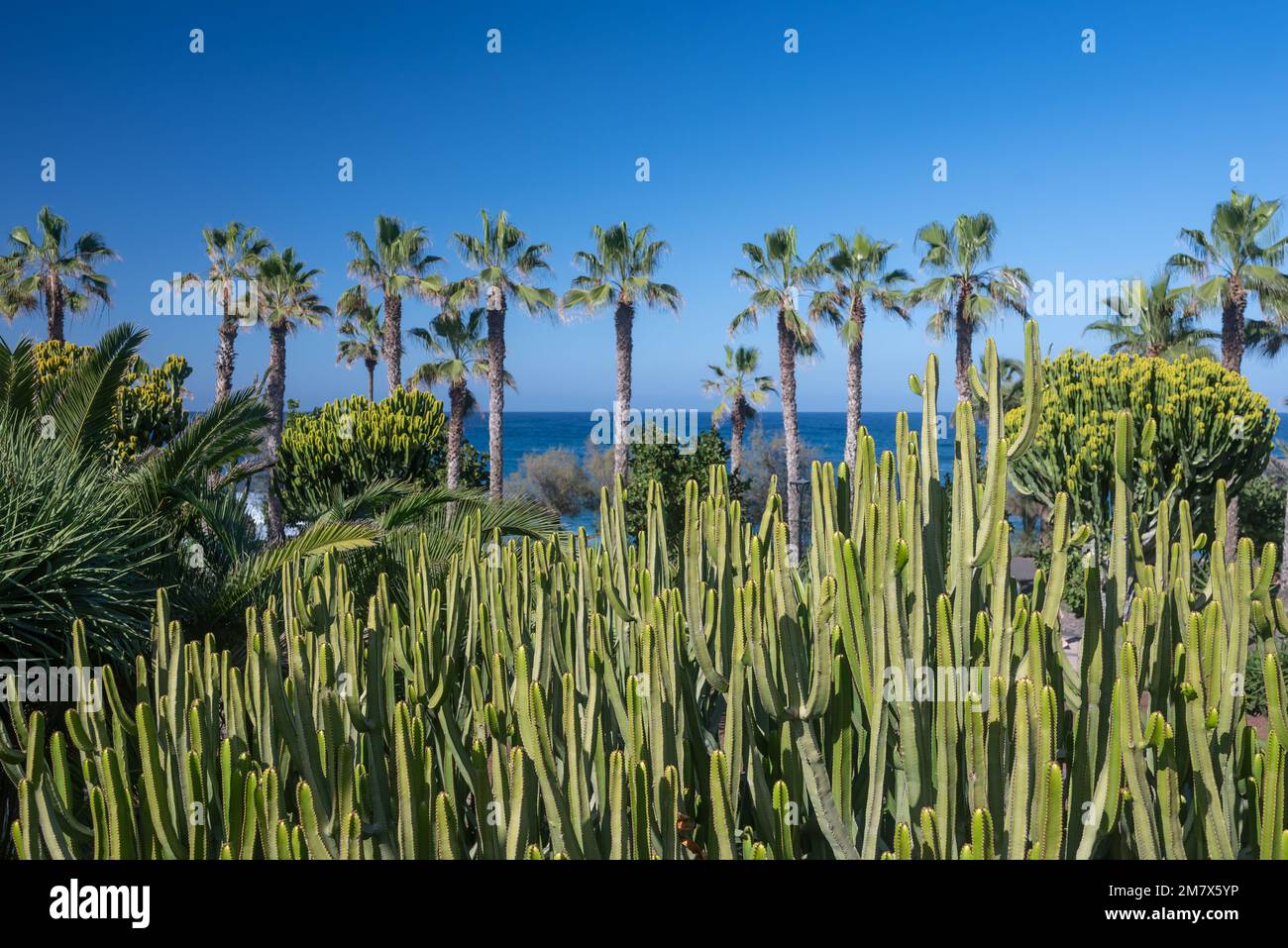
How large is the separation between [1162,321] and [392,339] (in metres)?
21.9

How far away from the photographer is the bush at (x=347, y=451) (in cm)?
1452

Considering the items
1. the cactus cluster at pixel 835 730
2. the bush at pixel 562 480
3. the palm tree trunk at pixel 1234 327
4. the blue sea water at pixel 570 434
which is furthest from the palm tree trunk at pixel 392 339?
the blue sea water at pixel 570 434

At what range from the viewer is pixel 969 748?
2.44 m

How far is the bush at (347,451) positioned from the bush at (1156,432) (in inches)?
419

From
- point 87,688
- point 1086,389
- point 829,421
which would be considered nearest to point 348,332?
point 1086,389

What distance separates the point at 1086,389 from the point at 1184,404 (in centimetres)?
159

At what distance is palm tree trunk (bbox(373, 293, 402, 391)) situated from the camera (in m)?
27.2

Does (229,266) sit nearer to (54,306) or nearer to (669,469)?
(54,306)

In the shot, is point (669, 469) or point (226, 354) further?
point (226, 354)

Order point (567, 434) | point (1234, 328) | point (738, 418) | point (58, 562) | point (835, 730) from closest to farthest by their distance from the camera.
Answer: point (835, 730) < point (58, 562) < point (1234, 328) < point (738, 418) < point (567, 434)

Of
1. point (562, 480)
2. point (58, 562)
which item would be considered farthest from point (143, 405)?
point (562, 480)

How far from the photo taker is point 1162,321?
2344cm
